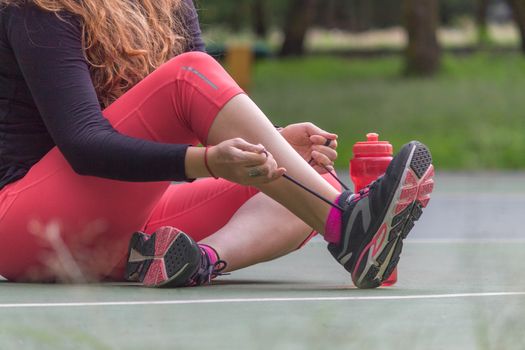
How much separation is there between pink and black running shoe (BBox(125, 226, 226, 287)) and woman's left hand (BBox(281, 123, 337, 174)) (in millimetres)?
494

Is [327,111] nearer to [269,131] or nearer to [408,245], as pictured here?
[408,245]

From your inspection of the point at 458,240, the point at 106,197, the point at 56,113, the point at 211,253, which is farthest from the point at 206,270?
the point at 458,240

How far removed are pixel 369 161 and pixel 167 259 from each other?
73cm

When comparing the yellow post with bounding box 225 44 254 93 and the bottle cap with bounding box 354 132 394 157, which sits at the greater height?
the bottle cap with bounding box 354 132 394 157

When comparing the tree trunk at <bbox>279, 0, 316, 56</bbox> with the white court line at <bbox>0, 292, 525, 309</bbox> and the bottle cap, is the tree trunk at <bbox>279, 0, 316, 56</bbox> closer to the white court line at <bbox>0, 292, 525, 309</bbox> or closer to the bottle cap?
the bottle cap

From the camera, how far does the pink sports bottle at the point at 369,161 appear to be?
173 inches

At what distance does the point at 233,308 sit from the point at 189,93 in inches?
28.1

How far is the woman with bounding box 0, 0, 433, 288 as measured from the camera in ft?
13.3

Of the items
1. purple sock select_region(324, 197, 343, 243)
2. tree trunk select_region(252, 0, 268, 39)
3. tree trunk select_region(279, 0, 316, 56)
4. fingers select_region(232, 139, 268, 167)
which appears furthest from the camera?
tree trunk select_region(252, 0, 268, 39)

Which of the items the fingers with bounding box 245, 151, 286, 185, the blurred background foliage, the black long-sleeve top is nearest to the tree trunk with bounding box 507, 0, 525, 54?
the blurred background foliage

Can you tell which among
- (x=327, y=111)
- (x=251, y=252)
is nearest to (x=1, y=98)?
(x=251, y=252)

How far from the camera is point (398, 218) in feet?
13.4

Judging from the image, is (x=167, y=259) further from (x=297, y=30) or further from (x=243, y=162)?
(x=297, y=30)

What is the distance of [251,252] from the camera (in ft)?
15.2
